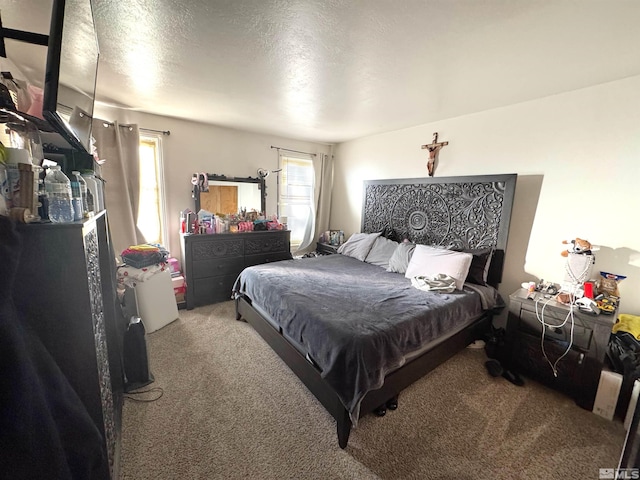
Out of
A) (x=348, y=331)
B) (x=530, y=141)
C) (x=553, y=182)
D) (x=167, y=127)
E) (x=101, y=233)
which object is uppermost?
(x=167, y=127)

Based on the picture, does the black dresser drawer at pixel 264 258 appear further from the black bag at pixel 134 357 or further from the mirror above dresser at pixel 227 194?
the black bag at pixel 134 357

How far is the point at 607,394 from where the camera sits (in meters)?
1.68

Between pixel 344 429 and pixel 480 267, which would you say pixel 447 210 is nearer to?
pixel 480 267

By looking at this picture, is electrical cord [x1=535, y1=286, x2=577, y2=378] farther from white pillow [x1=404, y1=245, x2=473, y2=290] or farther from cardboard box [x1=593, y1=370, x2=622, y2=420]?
white pillow [x1=404, y1=245, x2=473, y2=290]

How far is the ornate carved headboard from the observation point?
2545 mm

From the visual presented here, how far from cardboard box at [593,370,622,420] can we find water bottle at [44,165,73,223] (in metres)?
3.10

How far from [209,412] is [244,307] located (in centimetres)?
110

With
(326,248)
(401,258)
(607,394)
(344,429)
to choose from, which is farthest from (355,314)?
(326,248)

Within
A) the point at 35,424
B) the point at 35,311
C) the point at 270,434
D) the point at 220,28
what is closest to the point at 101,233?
the point at 35,311

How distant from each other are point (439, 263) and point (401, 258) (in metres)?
0.49

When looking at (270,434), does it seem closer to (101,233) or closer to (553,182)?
(101,233)

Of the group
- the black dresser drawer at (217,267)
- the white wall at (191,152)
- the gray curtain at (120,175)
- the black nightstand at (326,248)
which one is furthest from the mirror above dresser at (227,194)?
the black nightstand at (326,248)

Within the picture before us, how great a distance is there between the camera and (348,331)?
59.7 inches

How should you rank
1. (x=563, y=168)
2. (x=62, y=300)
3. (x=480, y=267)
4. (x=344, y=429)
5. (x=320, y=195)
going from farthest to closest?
(x=320, y=195) → (x=480, y=267) → (x=563, y=168) → (x=344, y=429) → (x=62, y=300)
